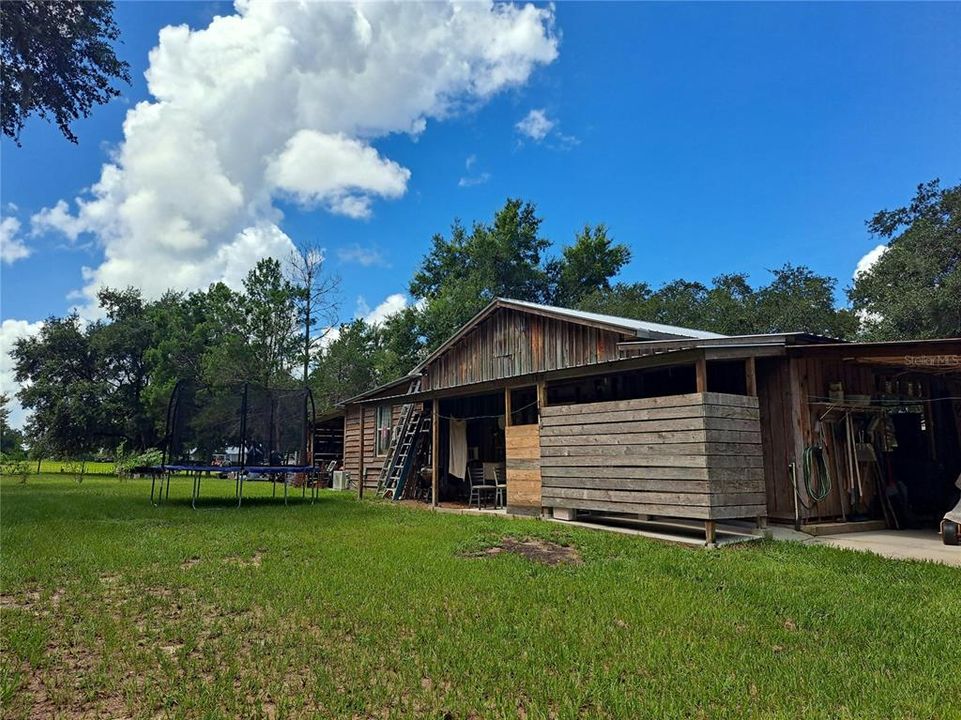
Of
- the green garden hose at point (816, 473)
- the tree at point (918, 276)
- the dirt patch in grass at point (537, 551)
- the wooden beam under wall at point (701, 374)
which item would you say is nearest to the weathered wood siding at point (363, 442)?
the dirt patch in grass at point (537, 551)

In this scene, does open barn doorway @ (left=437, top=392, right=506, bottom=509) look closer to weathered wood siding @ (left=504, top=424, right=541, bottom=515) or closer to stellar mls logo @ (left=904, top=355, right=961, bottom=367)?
weathered wood siding @ (left=504, top=424, right=541, bottom=515)

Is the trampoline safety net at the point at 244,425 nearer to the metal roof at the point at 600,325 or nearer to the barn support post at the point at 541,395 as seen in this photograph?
the metal roof at the point at 600,325

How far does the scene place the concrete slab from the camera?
7.02m

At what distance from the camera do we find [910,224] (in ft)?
86.8

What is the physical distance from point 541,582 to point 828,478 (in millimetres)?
6072

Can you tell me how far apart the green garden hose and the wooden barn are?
0.02 m

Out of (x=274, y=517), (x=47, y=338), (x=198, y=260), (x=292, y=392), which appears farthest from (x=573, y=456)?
(x=47, y=338)

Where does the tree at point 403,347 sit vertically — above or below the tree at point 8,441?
above

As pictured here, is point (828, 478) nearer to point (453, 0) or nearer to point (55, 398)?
point (453, 0)

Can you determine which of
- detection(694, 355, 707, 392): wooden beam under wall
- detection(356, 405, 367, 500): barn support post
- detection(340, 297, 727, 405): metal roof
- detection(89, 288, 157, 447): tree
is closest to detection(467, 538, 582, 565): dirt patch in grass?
detection(694, 355, 707, 392): wooden beam under wall

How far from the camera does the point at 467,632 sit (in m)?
4.14

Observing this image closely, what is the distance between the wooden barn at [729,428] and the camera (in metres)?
8.15

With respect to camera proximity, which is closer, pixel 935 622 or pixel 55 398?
pixel 935 622

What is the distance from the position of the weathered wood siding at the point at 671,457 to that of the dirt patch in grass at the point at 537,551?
70.3 inches
